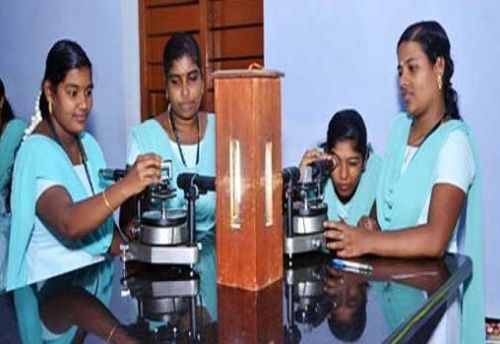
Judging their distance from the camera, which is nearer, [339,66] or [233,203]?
[233,203]

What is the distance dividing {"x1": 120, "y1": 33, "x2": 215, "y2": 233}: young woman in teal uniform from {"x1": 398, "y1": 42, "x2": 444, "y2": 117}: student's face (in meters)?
0.56

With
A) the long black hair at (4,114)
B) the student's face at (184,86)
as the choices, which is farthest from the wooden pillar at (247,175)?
the long black hair at (4,114)

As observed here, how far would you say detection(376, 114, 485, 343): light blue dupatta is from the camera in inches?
59.5

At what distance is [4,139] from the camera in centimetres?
277

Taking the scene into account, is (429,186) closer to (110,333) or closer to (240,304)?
(240,304)

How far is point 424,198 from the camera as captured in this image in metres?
1.50

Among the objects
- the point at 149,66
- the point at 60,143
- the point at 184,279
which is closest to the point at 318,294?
the point at 184,279

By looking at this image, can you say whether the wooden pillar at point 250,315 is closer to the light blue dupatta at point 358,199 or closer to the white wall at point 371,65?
the light blue dupatta at point 358,199

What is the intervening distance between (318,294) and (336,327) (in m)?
0.18

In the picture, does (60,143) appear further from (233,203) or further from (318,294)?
(318,294)

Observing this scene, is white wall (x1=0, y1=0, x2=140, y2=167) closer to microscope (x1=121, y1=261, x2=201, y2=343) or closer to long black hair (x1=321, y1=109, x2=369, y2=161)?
long black hair (x1=321, y1=109, x2=369, y2=161)

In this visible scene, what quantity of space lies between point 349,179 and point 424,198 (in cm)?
35

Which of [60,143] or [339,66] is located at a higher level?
[339,66]

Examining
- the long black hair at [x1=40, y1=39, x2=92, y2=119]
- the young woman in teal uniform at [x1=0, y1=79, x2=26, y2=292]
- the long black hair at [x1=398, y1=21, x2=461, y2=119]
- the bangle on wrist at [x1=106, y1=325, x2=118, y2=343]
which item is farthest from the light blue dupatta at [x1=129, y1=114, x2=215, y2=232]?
the young woman in teal uniform at [x1=0, y1=79, x2=26, y2=292]
